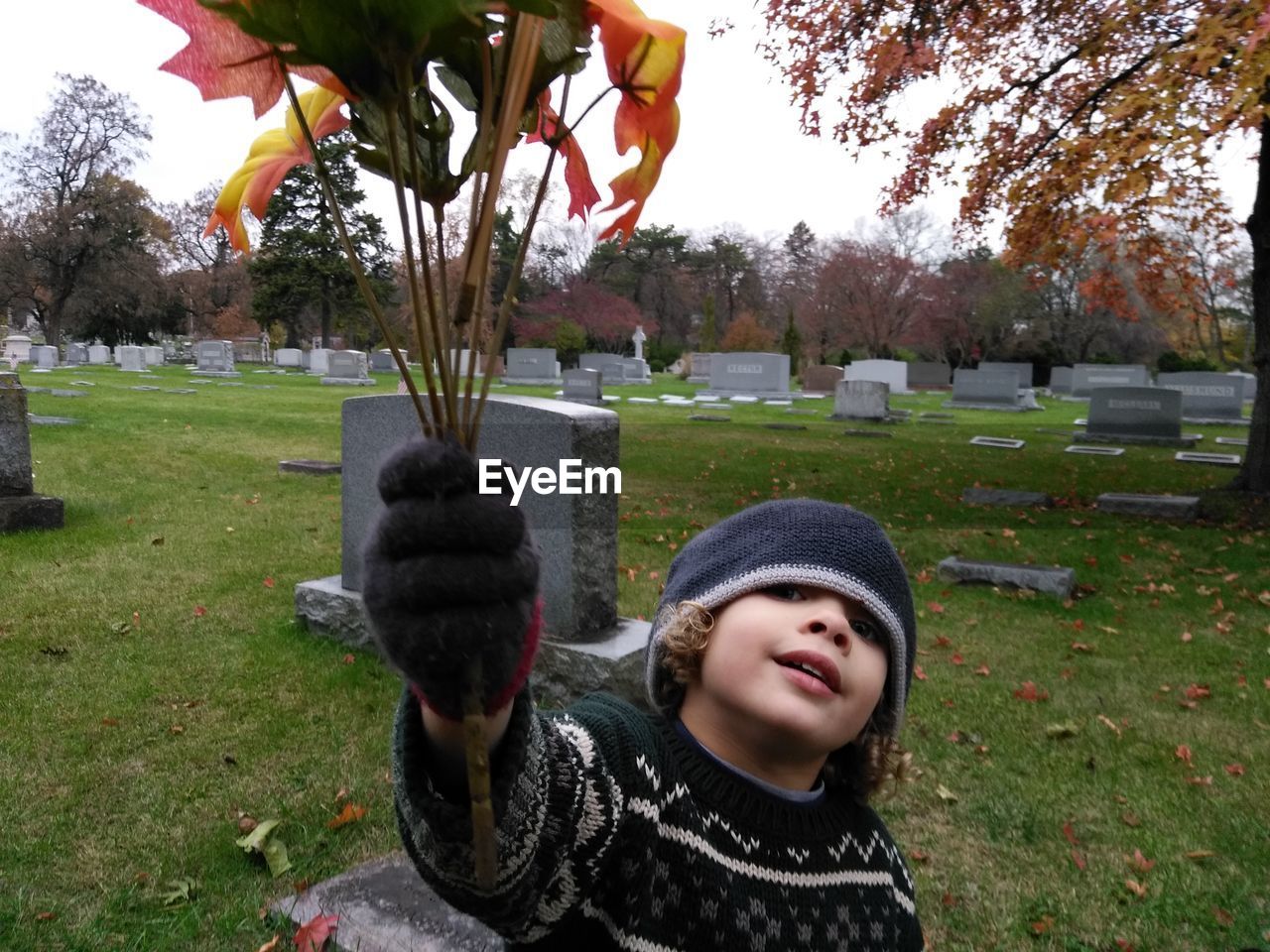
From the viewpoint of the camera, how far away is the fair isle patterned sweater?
109 centimetres

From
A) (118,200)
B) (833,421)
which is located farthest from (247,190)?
(118,200)

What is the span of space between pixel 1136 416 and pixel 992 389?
29.4ft

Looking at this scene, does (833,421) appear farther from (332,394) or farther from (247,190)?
(247,190)

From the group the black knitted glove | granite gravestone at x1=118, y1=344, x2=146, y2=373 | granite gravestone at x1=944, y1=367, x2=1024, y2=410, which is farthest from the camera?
granite gravestone at x1=118, y1=344, x2=146, y2=373

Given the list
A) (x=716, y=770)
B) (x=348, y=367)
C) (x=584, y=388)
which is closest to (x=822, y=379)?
(x=584, y=388)

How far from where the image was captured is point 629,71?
1.02 m

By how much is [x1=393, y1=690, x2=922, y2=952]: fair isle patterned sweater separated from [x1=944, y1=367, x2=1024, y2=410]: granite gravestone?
2667 cm

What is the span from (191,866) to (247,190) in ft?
8.74

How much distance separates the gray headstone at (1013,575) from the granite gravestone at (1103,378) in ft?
87.6

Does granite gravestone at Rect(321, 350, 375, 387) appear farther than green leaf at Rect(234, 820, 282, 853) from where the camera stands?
Yes

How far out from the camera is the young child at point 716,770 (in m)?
1.08

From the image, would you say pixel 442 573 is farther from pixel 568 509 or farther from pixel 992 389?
pixel 992 389

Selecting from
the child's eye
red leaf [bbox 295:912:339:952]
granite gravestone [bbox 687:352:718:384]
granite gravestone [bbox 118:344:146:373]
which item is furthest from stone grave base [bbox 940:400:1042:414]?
granite gravestone [bbox 118:344:146:373]

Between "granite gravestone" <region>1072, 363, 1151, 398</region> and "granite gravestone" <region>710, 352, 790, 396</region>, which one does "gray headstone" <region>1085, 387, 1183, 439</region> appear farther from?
"granite gravestone" <region>1072, 363, 1151, 398</region>
